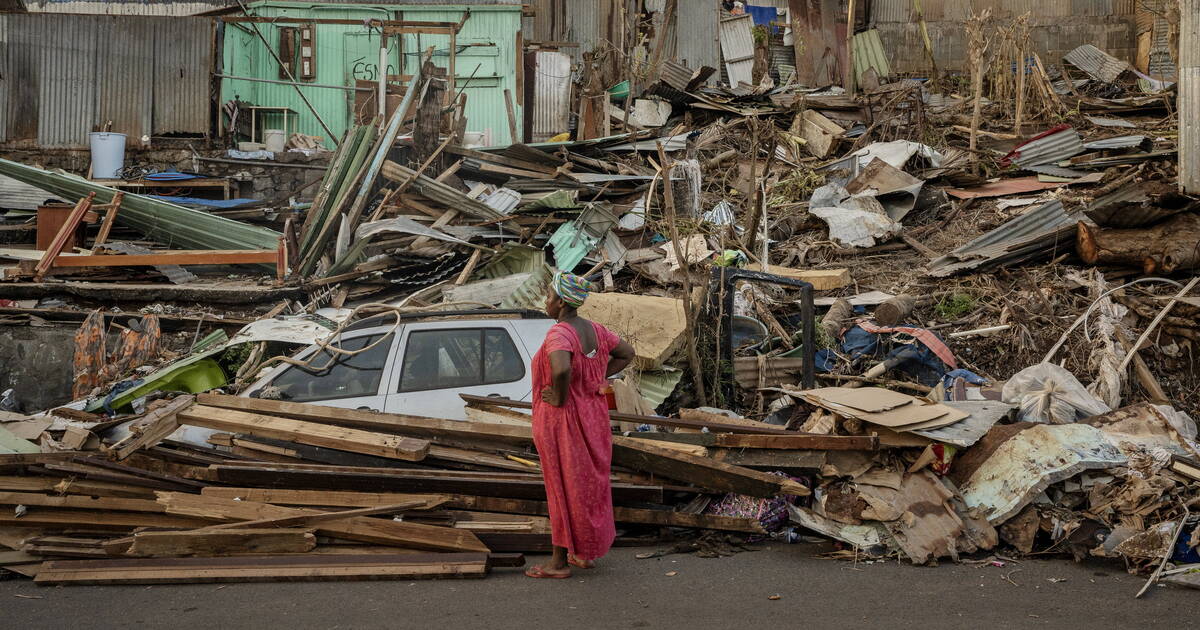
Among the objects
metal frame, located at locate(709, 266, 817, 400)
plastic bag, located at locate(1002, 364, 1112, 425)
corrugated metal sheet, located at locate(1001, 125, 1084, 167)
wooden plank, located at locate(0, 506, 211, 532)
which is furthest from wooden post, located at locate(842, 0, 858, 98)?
wooden plank, located at locate(0, 506, 211, 532)

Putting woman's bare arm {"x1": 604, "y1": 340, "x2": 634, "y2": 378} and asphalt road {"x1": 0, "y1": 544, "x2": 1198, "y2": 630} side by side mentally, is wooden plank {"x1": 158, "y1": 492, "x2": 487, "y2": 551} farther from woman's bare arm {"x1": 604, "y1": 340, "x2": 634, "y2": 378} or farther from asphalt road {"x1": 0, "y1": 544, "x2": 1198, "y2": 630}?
woman's bare arm {"x1": 604, "y1": 340, "x2": 634, "y2": 378}

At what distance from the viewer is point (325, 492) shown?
559 cm

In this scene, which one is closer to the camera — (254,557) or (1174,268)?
(254,557)

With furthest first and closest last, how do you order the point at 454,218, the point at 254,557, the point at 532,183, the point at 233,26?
the point at 233,26 → the point at 532,183 → the point at 454,218 → the point at 254,557

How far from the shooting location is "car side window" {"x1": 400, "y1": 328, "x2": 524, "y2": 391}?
6648mm

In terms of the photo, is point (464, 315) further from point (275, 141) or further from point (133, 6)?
point (133, 6)

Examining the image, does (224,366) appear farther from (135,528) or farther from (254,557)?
(254,557)

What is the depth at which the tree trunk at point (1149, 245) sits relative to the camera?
9.60m

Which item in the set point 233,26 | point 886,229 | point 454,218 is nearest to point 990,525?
point 886,229

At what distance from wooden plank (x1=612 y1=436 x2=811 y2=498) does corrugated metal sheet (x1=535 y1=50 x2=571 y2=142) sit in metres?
13.5

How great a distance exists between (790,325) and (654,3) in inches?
481

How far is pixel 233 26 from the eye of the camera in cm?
1756

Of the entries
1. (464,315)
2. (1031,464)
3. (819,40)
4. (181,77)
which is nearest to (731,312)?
(464,315)

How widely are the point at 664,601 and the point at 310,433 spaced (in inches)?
99.3
